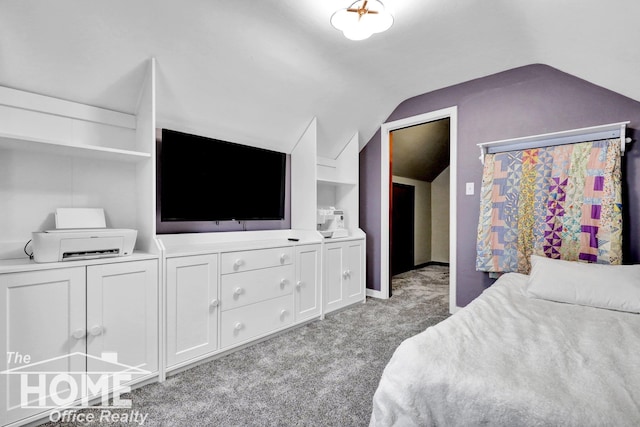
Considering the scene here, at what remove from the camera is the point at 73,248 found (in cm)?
159

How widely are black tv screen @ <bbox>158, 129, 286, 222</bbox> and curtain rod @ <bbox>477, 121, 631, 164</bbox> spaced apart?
1.92m

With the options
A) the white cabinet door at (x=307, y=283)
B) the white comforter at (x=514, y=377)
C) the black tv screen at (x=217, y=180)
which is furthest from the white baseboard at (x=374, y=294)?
the white comforter at (x=514, y=377)

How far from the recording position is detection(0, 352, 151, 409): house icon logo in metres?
1.42

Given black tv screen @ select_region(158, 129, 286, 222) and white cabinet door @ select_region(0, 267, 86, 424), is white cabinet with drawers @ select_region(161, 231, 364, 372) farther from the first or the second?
white cabinet door @ select_region(0, 267, 86, 424)

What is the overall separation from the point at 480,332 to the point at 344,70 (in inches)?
90.2

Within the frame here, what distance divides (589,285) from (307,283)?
6.41ft

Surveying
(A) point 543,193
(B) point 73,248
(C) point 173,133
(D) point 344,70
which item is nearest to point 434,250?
(A) point 543,193

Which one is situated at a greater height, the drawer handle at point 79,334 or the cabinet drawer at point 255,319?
the drawer handle at point 79,334

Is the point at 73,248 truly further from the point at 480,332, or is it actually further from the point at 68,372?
the point at 480,332

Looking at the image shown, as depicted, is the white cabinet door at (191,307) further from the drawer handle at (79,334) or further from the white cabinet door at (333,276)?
the white cabinet door at (333,276)

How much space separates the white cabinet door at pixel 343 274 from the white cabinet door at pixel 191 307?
1166 millimetres

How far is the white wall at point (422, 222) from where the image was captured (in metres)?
5.62

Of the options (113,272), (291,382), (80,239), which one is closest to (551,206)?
(291,382)

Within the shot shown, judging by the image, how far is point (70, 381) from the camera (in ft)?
5.10
